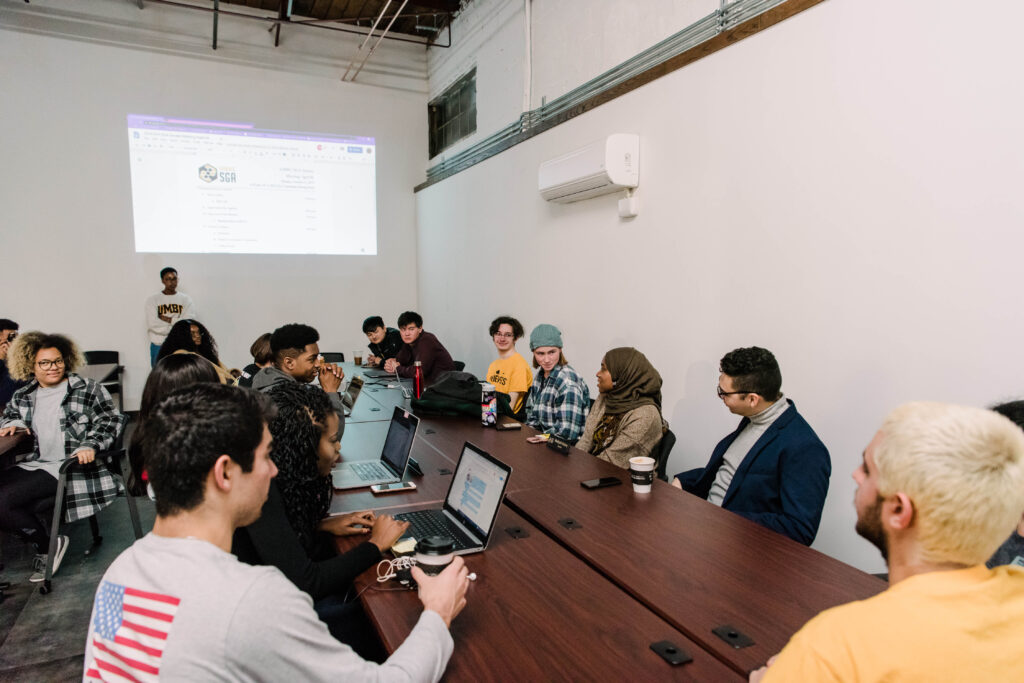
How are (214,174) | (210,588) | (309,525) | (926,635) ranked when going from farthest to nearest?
(214,174) < (309,525) < (210,588) < (926,635)

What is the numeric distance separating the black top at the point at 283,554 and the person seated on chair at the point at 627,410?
1.37 metres

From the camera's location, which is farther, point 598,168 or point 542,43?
point 542,43

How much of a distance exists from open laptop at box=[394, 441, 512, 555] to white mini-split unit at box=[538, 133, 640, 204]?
224cm

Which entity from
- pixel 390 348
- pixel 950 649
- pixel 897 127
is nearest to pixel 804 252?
pixel 897 127

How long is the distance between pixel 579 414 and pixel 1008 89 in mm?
2122

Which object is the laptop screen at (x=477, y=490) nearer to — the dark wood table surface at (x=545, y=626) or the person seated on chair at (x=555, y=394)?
the dark wood table surface at (x=545, y=626)

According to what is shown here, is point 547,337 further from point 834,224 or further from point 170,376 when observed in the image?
point 170,376

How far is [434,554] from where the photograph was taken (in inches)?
57.8

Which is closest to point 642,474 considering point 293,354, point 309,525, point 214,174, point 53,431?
point 309,525

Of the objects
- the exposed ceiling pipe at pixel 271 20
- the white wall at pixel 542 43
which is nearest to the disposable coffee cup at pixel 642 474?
the white wall at pixel 542 43

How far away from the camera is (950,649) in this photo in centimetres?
74

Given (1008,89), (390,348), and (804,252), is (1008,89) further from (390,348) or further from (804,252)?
(390,348)

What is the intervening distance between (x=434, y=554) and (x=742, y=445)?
126cm

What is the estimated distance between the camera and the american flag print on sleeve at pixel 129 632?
2.80ft
